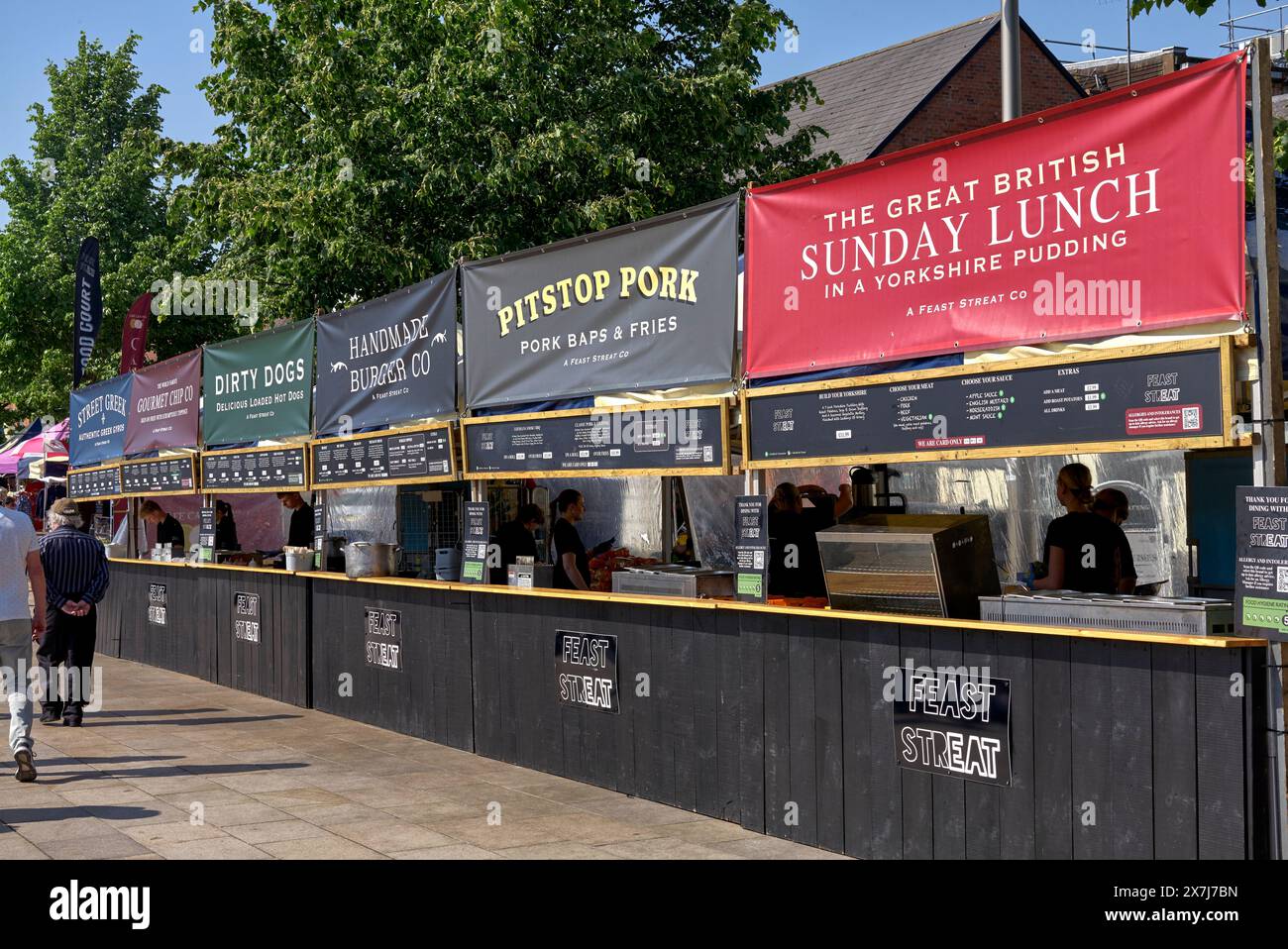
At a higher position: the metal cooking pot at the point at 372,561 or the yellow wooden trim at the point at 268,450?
the yellow wooden trim at the point at 268,450

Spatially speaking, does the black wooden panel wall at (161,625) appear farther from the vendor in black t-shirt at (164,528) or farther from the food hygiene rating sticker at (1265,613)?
the food hygiene rating sticker at (1265,613)

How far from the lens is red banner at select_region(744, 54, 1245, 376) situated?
591 centimetres

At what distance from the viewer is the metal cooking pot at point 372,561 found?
12.6 metres

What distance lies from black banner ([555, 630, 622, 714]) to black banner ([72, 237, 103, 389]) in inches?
860

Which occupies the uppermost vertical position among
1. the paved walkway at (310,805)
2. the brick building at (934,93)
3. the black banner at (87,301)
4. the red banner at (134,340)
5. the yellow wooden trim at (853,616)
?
the brick building at (934,93)

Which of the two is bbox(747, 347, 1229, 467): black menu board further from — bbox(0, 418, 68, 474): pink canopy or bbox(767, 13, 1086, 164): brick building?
bbox(0, 418, 68, 474): pink canopy

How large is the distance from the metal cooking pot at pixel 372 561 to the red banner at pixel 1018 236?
545 cm

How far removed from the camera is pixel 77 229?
117 ft

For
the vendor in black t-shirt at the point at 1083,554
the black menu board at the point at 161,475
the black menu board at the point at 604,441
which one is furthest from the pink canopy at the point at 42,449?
the vendor in black t-shirt at the point at 1083,554

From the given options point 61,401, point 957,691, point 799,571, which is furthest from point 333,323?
point 61,401

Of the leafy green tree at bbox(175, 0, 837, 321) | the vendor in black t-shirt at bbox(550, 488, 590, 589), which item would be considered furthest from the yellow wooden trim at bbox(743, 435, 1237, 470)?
the leafy green tree at bbox(175, 0, 837, 321)

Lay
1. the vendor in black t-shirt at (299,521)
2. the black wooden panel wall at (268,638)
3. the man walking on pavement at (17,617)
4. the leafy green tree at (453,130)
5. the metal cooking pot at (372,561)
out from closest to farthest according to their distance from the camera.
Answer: the man walking on pavement at (17,617), the metal cooking pot at (372,561), the black wooden panel wall at (268,638), the vendor in black t-shirt at (299,521), the leafy green tree at (453,130)

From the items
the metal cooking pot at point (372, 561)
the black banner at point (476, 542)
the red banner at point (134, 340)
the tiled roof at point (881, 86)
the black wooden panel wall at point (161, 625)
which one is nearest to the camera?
the black banner at point (476, 542)
